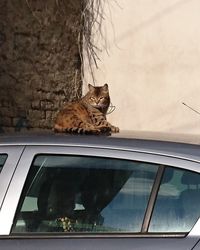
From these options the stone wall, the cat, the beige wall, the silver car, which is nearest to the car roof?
the silver car

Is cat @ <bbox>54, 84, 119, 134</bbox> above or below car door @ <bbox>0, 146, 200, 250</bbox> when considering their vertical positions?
below

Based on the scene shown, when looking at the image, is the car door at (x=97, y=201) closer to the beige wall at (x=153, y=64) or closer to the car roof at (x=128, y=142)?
the car roof at (x=128, y=142)

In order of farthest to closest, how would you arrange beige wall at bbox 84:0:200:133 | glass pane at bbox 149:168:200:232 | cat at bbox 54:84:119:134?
beige wall at bbox 84:0:200:133 → cat at bbox 54:84:119:134 → glass pane at bbox 149:168:200:232

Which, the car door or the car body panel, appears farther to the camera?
the car body panel

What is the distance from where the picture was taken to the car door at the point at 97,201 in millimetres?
2949

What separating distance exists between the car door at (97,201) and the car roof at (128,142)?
Answer: 3 cm

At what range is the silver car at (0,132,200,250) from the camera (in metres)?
2.95

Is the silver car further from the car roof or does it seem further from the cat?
the cat

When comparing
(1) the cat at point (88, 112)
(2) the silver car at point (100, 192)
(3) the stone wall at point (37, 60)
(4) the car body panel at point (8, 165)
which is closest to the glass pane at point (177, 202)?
(2) the silver car at point (100, 192)

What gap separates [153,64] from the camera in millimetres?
8844

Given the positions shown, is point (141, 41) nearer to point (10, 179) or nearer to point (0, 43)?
point (0, 43)

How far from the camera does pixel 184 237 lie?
2865 millimetres

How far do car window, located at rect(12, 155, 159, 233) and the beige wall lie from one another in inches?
216

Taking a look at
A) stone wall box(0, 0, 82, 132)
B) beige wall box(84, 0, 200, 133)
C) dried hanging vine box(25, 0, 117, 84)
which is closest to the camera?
beige wall box(84, 0, 200, 133)
